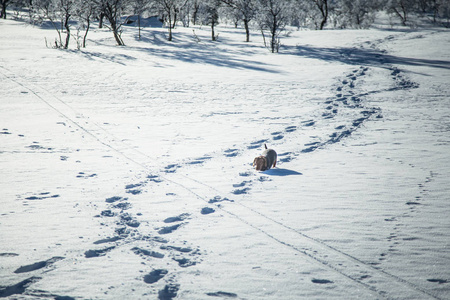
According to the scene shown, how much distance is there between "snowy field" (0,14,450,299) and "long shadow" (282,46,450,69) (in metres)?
3.89

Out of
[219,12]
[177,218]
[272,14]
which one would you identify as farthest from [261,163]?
[219,12]

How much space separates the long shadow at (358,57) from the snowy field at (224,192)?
389 centimetres

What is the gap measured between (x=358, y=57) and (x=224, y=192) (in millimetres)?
15361

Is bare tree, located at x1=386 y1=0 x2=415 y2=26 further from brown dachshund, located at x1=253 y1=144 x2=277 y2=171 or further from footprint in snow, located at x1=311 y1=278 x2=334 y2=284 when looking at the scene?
footprint in snow, located at x1=311 y1=278 x2=334 y2=284

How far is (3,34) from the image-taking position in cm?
2134

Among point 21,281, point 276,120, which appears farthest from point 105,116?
point 21,281

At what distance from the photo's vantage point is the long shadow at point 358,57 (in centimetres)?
1378

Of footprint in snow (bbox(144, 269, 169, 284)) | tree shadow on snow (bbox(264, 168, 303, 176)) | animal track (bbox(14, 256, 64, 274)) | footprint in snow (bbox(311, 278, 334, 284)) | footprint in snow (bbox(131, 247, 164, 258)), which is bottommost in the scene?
footprint in snow (bbox(144, 269, 169, 284))

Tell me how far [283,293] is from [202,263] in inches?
29.4

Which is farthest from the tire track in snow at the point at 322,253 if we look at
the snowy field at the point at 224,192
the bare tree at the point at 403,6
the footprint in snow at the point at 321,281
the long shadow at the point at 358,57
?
the bare tree at the point at 403,6

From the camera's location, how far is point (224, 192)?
3926 mm

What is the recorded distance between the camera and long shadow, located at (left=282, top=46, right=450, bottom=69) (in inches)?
542

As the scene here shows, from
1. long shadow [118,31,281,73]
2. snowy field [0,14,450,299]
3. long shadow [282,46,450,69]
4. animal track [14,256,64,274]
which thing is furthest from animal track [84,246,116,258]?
long shadow [282,46,450,69]

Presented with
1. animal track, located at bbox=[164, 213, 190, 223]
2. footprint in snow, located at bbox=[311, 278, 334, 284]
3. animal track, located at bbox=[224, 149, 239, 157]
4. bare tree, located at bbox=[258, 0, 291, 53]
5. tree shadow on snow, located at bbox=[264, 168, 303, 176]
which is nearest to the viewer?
footprint in snow, located at bbox=[311, 278, 334, 284]
